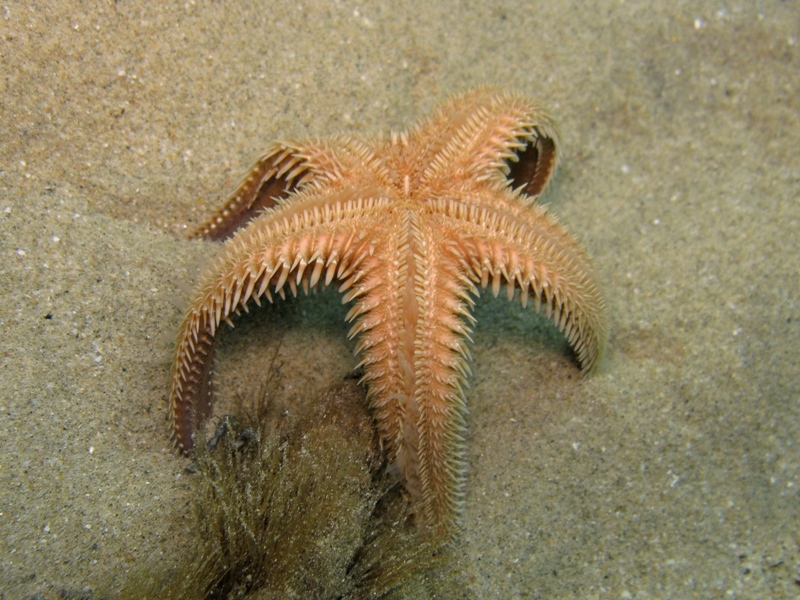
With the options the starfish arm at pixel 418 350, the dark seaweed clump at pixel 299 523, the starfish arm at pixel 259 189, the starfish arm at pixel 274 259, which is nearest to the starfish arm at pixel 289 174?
the starfish arm at pixel 259 189

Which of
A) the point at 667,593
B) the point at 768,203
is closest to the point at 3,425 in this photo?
the point at 667,593

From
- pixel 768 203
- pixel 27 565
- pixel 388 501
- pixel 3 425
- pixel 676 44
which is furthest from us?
pixel 676 44

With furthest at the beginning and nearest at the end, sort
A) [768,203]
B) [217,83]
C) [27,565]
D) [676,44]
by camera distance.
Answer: [676,44] → [768,203] → [217,83] → [27,565]

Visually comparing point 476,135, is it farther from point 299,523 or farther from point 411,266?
point 299,523

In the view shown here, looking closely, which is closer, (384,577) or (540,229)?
(384,577)

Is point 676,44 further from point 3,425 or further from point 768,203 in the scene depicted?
point 3,425

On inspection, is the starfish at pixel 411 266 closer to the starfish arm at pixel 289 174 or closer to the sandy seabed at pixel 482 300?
the starfish arm at pixel 289 174
